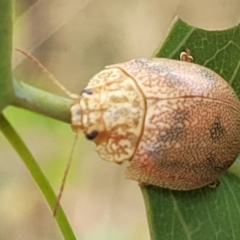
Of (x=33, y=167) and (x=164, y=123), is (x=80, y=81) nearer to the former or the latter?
(x=164, y=123)

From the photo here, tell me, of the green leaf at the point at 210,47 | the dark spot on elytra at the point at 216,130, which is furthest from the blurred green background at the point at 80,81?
the dark spot on elytra at the point at 216,130

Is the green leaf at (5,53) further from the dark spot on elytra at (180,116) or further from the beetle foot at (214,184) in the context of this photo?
the beetle foot at (214,184)

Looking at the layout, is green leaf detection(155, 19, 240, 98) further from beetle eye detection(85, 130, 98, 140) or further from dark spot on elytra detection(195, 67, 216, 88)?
beetle eye detection(85, 130, 98, 140)

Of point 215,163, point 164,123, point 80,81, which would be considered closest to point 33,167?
point 164,123

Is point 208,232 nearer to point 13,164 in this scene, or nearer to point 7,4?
point 7,4

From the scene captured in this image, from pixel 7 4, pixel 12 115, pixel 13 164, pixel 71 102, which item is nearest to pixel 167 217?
pixel 71 102

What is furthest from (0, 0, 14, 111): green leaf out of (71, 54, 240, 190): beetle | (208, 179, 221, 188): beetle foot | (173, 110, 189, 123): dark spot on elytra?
(208, 179, 221, 188): beetle foot
